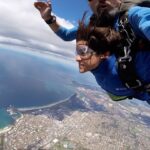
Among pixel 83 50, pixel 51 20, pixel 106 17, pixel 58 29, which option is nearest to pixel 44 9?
pixel 51 20

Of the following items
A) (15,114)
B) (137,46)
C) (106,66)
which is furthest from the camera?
(15,114)

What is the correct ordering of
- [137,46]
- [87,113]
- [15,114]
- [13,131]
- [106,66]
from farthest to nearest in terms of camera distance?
1. [87,113]
2. [15,114]
3. [13,131]
4. [106,66]
5. [137,46]

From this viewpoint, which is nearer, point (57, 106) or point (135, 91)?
point (135, 91)

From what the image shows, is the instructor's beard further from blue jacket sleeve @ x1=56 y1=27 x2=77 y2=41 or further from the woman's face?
blue jacket sleeve @ x1=56 y1=27 x2=77 y2=41

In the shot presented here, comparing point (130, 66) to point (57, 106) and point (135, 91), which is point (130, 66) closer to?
point (135, 91)

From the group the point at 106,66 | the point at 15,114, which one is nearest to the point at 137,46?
the point at 106,66

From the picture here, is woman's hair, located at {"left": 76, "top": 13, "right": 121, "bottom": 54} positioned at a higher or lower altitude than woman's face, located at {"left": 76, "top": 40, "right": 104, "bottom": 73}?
higher

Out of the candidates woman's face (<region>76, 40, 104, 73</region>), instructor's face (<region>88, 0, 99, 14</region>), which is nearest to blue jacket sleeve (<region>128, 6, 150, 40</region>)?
woman's face (<region>76, 40, 104, 73</region>)
